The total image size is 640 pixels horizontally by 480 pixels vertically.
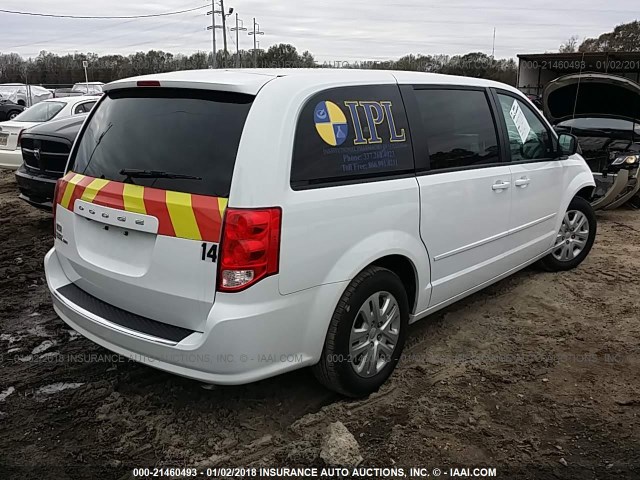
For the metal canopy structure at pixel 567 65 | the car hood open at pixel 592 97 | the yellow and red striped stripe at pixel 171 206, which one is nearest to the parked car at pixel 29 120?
the yellow and red striped stripe at pixel 171 206

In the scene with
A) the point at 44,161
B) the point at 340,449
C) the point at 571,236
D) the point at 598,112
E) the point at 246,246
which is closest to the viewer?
the point at 246,246

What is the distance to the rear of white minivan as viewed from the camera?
8.38 ft

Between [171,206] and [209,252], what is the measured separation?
0.30 metres

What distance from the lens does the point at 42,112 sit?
10.4 metres

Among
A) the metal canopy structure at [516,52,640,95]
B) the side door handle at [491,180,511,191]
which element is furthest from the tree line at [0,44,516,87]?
the side door handle at [491,180,511,191]

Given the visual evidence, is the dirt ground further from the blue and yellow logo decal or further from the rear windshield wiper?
the blue and yellow logo decal

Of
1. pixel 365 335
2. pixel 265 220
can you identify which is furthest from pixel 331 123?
pixel 365 335

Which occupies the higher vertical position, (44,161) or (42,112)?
(42,112)

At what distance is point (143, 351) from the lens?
2.79 metres

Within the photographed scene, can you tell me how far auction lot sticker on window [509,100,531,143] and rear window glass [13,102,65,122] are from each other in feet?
28.0

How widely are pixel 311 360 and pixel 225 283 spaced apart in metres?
0.68

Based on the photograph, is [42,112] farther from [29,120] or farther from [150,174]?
[150,174]

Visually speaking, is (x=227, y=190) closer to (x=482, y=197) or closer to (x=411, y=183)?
(x=411, y=183)

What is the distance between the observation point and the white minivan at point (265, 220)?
→ 8.47 ft
